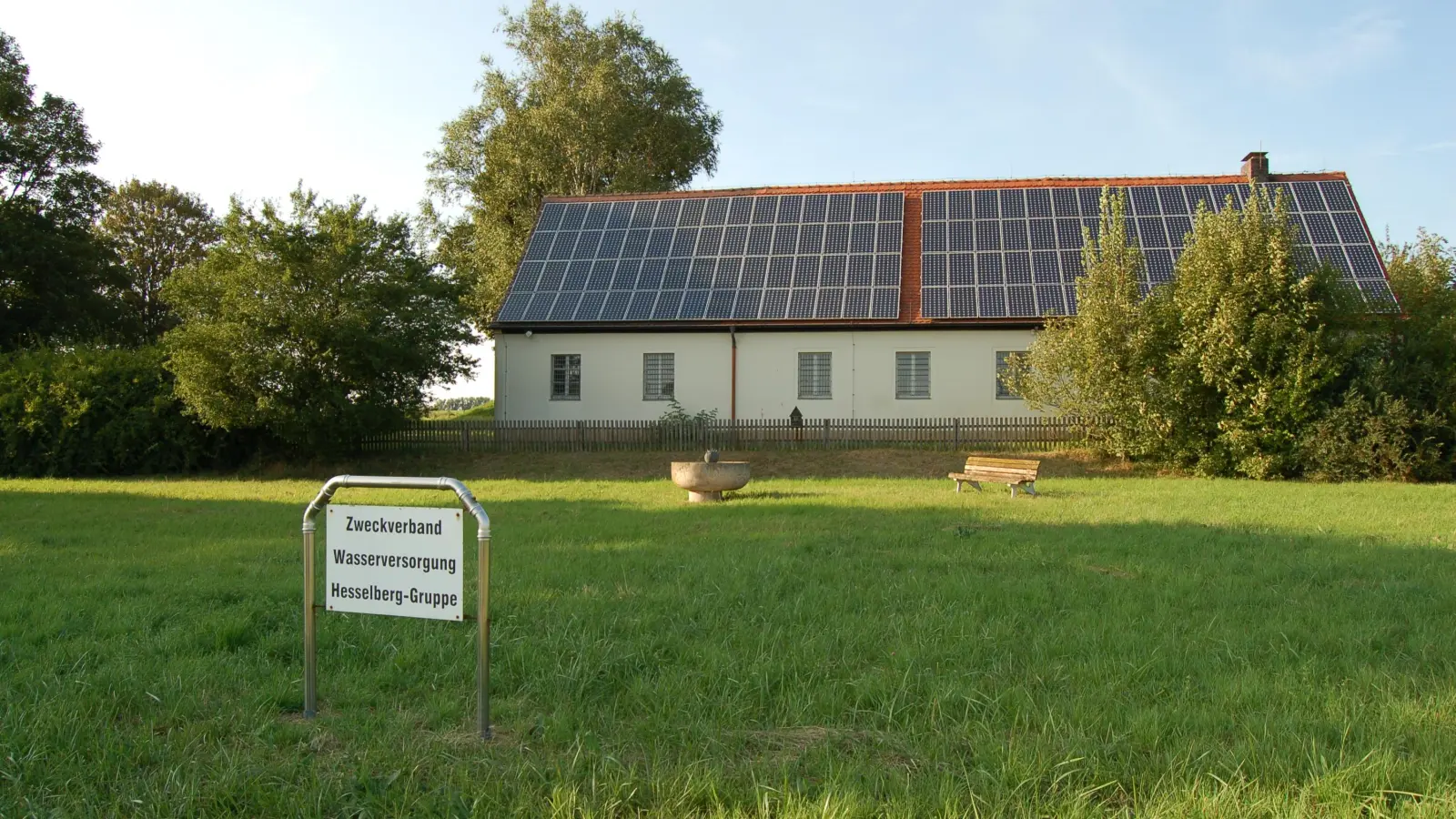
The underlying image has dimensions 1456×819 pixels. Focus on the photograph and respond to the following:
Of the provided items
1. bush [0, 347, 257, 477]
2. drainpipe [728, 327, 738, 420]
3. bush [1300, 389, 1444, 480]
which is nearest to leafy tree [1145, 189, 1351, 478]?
bush [1300, 389, 1444, 480]

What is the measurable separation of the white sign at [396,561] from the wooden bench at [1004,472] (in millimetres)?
14228

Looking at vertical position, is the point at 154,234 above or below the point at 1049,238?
above

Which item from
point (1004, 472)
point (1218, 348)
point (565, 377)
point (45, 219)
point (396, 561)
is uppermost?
point (45, 219)

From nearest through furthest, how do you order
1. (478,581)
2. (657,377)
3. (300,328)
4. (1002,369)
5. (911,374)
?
(478,581) < (300,328) < (1002,369) < (911,374) < (657,377)

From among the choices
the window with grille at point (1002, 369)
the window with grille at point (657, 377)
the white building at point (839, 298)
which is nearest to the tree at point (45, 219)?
the white building at point (839, 298)

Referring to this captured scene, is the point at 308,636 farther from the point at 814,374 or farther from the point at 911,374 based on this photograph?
the point at 911,374

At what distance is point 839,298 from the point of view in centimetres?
2953

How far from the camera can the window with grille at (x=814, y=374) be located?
29516mm

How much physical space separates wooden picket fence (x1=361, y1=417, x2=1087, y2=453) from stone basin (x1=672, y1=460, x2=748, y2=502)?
10.3m

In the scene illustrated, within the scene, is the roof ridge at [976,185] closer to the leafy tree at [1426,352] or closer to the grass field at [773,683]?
the leafy tree at [1426,352]

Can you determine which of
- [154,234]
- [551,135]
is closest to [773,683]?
[551,135]

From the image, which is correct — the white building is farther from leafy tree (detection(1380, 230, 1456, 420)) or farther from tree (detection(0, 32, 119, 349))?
tree (detection(0, 32, 119, 349))

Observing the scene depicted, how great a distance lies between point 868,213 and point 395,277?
15.0 meters

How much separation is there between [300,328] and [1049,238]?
21.0 m
